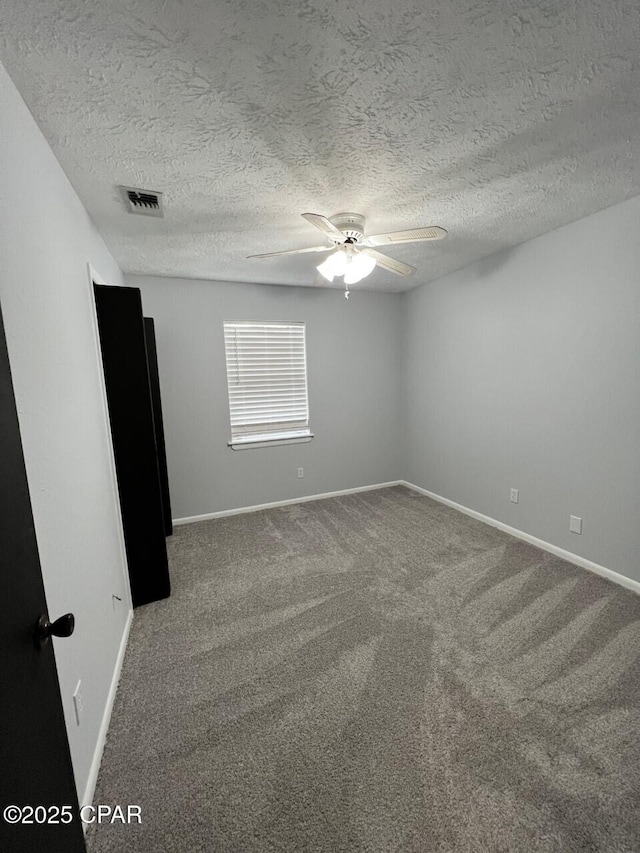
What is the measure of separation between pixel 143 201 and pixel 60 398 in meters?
1.30

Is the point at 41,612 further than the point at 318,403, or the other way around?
the point at 318,403

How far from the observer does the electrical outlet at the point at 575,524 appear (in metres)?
2.62

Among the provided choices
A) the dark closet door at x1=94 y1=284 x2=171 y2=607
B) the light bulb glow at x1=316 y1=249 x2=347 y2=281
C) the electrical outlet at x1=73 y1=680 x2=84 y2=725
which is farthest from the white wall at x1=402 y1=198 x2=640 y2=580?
the electrical outlet at x1=73 y1=680 x2=84 y2=725

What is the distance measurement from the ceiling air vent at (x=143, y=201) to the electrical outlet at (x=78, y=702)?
2237 mm

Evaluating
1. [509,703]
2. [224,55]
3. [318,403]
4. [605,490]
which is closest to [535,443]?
[605,490]

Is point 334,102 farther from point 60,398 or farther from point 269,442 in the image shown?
point 269,442

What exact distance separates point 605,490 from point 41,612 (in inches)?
122

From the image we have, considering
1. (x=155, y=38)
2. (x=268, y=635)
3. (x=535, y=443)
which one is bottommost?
(x=268, y=635)

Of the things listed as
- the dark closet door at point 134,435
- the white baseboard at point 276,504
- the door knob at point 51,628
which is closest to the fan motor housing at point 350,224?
the dark closet door at point 134,435

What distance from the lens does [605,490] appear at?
8.00 feet

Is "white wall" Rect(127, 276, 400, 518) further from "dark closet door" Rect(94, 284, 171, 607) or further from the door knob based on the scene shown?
the door knob

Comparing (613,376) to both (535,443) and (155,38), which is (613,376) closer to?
(535,443)

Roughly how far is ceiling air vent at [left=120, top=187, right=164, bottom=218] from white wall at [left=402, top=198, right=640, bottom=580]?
269 centimetres

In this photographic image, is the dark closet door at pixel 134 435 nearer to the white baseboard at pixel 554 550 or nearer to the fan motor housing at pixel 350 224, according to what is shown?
the fan motor housing at pixel 350 224
